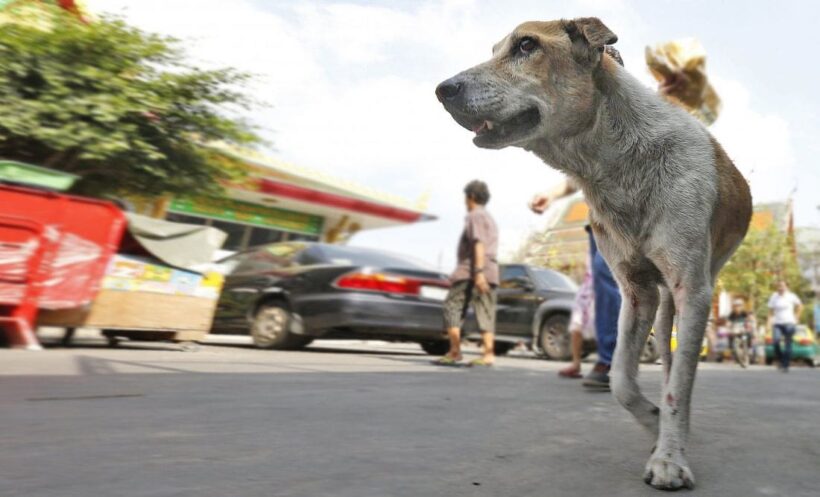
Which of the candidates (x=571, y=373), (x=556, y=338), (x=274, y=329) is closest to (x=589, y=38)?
(x=571, y=373)

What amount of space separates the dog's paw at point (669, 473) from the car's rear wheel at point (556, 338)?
9372 mm

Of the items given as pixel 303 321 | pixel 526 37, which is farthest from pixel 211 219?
pixel 526 37

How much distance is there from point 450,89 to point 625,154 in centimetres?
61

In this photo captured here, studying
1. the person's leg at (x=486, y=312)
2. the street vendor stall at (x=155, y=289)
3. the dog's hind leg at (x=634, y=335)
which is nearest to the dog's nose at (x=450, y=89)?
the dog's hind leg at (x=634, y=335)

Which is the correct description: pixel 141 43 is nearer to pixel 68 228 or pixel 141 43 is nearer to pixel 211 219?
pixel 68 228

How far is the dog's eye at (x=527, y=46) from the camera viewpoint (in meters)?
2.30

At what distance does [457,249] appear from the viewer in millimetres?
7480

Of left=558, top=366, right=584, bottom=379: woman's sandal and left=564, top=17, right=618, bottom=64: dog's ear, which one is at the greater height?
left=564, top=17, right=618, bottom=64: dog's ear

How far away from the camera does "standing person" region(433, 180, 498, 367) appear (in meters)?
7.31

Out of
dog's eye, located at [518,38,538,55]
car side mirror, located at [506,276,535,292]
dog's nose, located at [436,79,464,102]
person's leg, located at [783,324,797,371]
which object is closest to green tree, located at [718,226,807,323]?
person's leg, located at [783,324,797,371]

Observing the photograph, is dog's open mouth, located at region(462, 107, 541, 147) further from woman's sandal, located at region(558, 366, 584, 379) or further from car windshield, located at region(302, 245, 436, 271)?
car windshield, located at region(302, 245, 436, 271)

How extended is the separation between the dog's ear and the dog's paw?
50.5 inches

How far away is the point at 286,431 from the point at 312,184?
1858 centimetres

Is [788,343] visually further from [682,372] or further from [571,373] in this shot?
[682,372]
